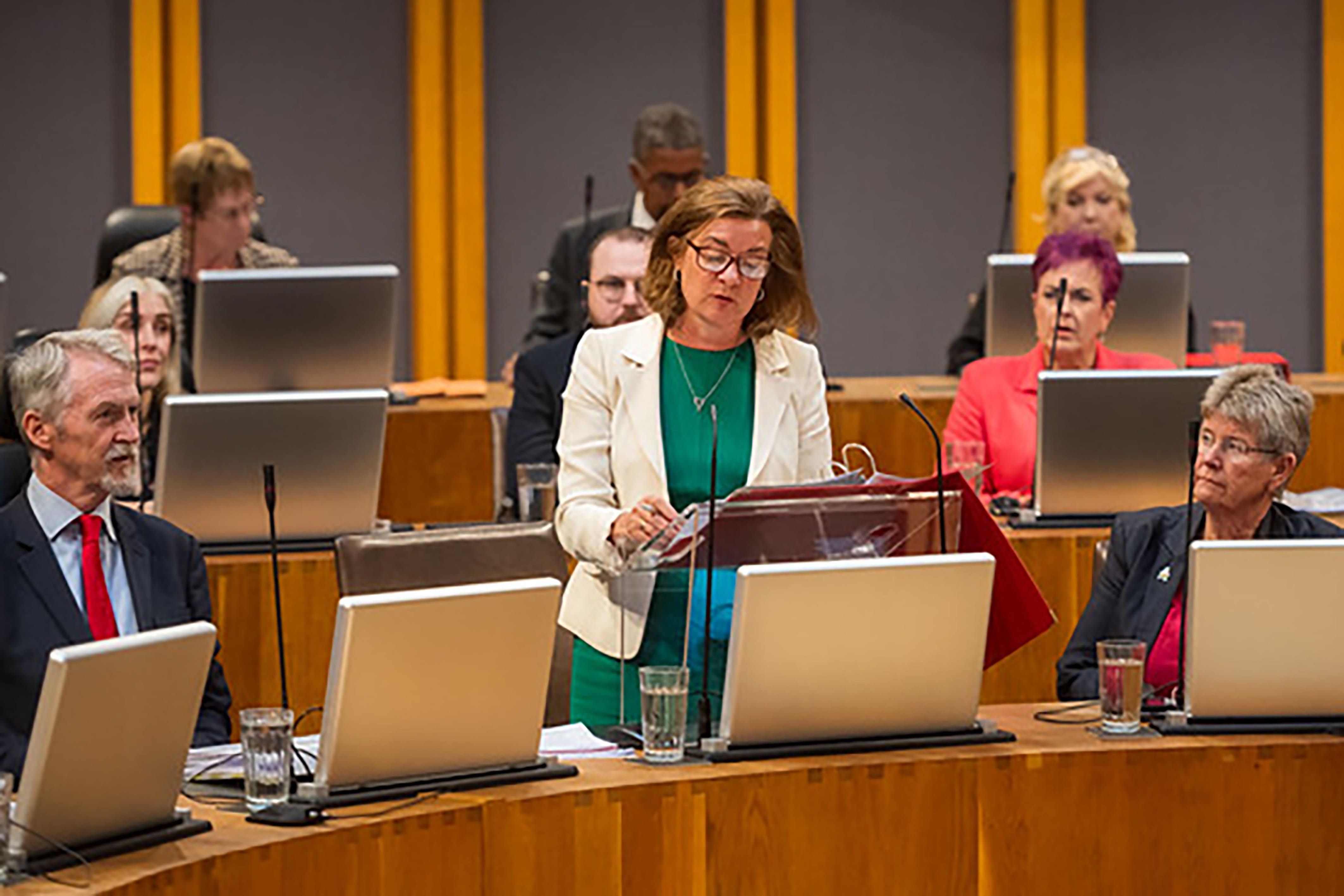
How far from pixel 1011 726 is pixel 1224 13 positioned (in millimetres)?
5262

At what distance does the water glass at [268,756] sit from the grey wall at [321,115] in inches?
197

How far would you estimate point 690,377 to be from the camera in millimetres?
3191

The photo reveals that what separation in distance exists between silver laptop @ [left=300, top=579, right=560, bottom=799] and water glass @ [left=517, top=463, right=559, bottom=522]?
175cm

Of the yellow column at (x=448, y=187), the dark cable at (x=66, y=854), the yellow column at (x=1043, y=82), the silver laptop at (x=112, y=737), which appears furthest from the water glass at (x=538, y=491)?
the yellow column at (x=1043, y=82)

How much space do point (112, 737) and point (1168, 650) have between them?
1673 mm

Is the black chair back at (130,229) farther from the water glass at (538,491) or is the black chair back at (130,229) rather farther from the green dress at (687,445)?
the green dress at (687,445)

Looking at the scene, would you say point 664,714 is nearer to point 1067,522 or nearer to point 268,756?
point 268,756

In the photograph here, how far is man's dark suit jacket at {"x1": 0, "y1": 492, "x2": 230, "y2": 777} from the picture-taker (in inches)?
115

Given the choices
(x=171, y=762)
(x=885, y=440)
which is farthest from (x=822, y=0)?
(x=171, y=762)

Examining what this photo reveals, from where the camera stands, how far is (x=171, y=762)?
2354 millimetres

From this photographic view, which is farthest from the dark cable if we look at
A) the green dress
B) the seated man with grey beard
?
the green dress

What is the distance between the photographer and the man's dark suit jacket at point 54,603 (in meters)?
2.93

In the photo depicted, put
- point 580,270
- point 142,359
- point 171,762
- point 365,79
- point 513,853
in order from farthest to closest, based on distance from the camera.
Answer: point 365,79, point 580,270, point 142,359, point 513,853, point 171,762

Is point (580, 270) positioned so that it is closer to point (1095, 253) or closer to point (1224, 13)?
point (1095, 253)
